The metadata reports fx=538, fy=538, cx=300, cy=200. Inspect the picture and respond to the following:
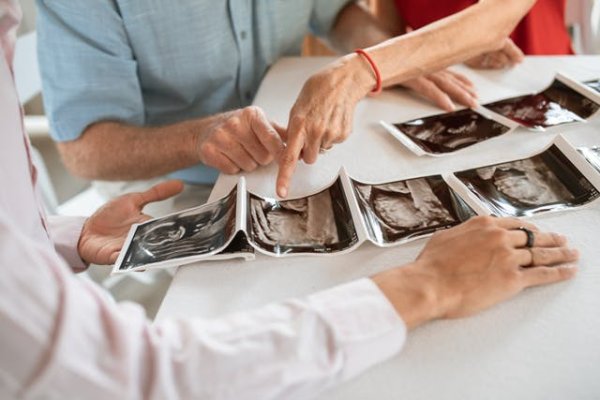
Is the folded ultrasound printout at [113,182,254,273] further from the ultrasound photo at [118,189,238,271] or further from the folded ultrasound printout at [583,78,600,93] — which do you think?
the folded ultrasound printout at [583,78,600,93]

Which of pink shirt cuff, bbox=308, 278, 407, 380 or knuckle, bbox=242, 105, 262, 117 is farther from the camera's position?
knuckle, bbox=242, 105, 262, 117

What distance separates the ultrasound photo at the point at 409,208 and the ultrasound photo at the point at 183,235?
7.9 inches

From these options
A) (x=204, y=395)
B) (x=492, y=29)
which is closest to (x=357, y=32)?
(x=492, y=29)

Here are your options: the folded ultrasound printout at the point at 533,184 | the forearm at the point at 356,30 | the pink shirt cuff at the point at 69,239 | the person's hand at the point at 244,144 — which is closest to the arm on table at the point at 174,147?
the person's hand at the point at 244,144

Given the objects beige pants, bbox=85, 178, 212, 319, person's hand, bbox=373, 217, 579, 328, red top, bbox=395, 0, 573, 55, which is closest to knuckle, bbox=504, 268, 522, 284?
person's hand, bbox=373, 217, 579, 328

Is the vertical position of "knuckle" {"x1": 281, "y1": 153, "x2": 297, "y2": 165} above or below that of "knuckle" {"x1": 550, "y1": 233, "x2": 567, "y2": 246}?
below

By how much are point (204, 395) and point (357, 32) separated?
117cm

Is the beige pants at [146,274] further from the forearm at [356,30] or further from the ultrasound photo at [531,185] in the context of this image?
the ultrasound photo at [531,185]

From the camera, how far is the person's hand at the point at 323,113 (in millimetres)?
875

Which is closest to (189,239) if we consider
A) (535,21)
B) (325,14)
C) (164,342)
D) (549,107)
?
(164,342)

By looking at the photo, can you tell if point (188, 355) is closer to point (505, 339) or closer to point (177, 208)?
point (505, 339)

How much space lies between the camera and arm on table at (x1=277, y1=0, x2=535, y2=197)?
90 centimetres

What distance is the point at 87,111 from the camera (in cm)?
113

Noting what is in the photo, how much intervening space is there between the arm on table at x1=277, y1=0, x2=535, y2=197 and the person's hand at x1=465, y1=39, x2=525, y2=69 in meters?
0.04
